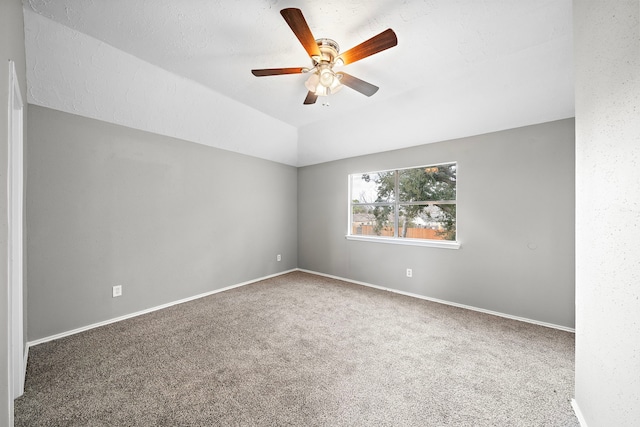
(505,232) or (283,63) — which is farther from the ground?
(283,63)

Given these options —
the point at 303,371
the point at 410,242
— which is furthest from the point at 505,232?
the point at 303,371

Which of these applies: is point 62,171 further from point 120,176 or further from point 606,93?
point 606,93

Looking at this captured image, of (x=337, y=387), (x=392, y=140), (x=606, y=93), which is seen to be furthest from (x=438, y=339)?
(x=392, y=140)

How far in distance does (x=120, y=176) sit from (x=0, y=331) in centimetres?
212

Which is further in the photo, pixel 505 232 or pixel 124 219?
pixel 505 232

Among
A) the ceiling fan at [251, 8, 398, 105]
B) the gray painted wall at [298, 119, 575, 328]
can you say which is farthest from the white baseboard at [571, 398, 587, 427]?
the ceiling fan at [251, 8, 398, 105]

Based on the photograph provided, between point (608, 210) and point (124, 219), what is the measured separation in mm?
4020

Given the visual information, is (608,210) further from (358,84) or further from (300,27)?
(300,27)

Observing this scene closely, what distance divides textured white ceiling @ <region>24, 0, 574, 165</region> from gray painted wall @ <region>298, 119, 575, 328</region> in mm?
288

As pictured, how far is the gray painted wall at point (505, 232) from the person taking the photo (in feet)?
8.59

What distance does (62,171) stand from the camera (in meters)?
2.37

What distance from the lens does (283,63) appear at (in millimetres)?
2295

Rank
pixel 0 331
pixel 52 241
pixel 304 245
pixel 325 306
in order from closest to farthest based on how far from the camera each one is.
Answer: pixel 0 331 < pixel 52 241 < pixel 325 306 < pixel 304 245

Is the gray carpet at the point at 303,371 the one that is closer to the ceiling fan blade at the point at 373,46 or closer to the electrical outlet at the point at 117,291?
the electrical outlet at the point at 117,291
